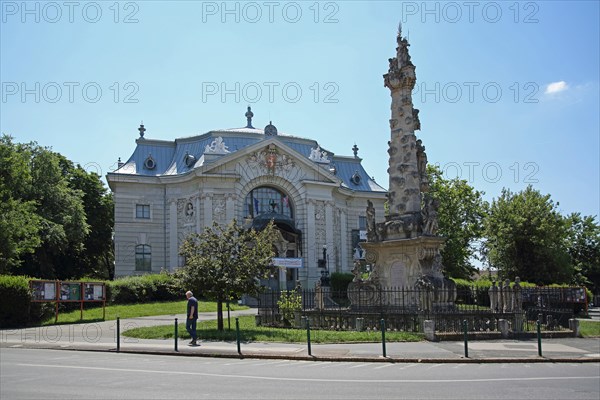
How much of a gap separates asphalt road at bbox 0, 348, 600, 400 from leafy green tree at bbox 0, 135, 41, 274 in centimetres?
1925

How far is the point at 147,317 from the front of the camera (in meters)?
32.5

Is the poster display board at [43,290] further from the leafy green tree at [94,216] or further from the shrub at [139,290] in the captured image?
the leafy green tree at [94,216]

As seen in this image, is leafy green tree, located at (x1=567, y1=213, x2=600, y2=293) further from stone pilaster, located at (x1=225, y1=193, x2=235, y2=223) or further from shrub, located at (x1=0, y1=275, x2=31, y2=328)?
shrub, located at (x1=0, y1=275, x2=31, y2=328)

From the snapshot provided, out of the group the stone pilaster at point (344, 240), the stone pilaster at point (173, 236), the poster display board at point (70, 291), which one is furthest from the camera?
the stone pilaster at point (344, 240)

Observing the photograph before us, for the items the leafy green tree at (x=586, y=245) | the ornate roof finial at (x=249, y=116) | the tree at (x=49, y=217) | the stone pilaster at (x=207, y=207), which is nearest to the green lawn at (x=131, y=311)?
the tree at (x=49, y=217)

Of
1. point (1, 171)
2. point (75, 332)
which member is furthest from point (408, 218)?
point (1, 171)

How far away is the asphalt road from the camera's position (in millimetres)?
10695

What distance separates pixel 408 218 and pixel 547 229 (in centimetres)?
3135

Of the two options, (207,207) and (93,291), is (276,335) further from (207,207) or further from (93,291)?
(207,207)

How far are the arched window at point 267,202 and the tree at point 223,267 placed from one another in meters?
31.0

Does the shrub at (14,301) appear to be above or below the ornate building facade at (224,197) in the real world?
below

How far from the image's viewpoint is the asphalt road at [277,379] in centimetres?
1070

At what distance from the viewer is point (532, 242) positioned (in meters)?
52.5

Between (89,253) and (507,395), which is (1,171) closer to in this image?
(89,253)
